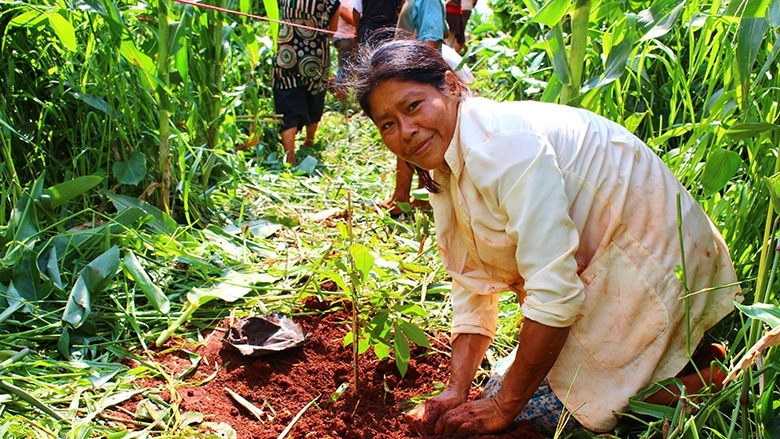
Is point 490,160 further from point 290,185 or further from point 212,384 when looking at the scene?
point 290,185

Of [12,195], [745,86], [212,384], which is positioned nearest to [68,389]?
[212,384]

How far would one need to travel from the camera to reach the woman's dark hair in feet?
4.96

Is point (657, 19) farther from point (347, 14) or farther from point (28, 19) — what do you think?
point (347, 14)

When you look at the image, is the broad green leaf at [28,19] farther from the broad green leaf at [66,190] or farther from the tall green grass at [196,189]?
the broad green leaf at [66,190]

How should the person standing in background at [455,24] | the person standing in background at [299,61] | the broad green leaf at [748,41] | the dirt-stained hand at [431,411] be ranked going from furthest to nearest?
the person standing in background at [455,24] < the person standing in background at [299,61] < the dirt-stained hand at [431,411] < the broad green leaf at [748,41]

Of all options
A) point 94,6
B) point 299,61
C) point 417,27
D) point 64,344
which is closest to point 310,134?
point 299,61

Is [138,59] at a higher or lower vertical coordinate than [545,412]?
higher

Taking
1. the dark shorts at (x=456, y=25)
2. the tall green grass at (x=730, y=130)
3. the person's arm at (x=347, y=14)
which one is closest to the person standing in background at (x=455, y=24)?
the dark shorts at (x=456, y=25)

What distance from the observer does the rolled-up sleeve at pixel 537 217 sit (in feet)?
4.55

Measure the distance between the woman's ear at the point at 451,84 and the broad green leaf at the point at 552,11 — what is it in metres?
0.21

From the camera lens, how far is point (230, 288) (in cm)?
222

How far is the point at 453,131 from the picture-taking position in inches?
60.2

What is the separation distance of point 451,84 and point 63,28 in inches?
50.7

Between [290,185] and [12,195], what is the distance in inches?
47.1
